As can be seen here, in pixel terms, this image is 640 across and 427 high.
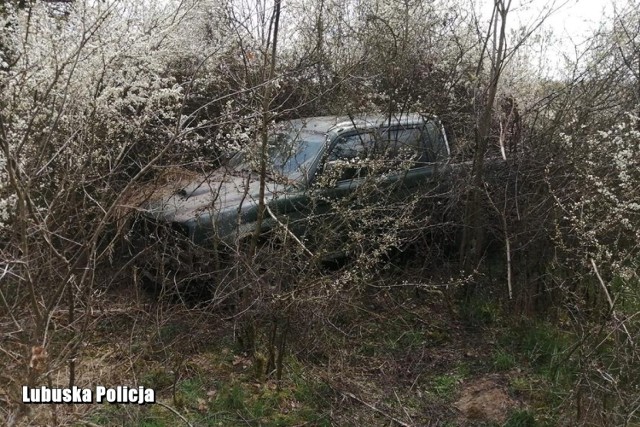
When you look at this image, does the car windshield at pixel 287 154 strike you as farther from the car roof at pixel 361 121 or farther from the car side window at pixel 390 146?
the car side window at pixel 390 146

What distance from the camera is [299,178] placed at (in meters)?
5.16

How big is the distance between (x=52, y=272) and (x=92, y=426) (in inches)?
35.8

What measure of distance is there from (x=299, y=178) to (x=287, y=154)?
0.24m

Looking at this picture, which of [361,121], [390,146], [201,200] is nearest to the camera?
[201,200]

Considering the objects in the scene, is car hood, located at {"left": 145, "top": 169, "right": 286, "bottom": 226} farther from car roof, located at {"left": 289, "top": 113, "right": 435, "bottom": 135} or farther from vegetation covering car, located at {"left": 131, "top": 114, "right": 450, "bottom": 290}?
car roof, located at {"left": 289, "top": 113, "right": 435, "bottom": 135}

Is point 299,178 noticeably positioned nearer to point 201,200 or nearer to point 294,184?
point 294,184

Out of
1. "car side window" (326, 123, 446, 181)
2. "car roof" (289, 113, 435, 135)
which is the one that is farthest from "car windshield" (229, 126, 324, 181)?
"car side window" (326, 123, 446, 181)

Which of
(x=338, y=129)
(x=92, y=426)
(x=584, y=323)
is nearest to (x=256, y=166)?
(x=338, y=129)

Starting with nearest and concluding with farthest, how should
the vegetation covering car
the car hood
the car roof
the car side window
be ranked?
the vegetation covering car
the car hood
the car side window
the car roof

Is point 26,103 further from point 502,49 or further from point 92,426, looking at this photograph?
point 502,49

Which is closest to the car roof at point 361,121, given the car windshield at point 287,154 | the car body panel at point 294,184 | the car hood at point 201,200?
the car body panel at point 294,184

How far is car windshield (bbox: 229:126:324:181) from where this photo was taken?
15.4ft

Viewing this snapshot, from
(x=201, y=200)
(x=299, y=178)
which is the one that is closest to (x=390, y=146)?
(x=299, y=178)

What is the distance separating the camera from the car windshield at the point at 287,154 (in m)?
4.71
